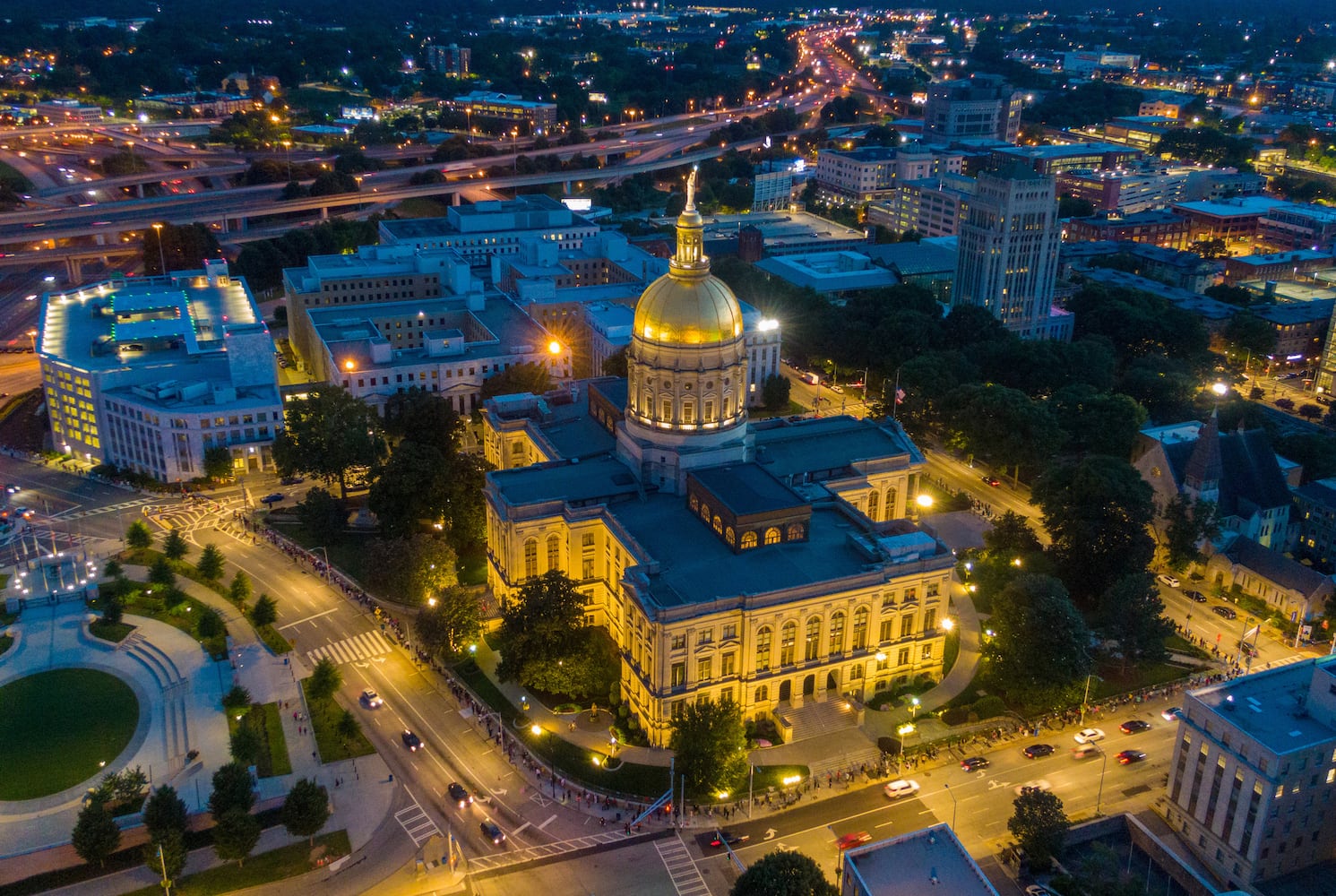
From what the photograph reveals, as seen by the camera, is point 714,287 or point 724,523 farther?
point 714,287

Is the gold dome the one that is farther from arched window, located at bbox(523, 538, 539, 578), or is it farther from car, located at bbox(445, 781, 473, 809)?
car, located at bbox(445, 781, 473, 809)

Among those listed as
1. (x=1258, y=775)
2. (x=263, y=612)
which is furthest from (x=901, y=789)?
(x=263, y=612)

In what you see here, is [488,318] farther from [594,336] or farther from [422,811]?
[422,811]

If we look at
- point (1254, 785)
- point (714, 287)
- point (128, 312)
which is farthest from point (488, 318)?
point (1254, 785)

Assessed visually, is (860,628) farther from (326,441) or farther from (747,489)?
(326,441)

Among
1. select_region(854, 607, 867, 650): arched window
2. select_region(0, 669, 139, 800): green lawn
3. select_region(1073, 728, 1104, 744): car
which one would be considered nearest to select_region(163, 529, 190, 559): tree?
select_region(0, 669, 139, 800): green lawn

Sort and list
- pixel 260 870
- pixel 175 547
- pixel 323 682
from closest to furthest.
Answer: pixel 260 870
pixel 323 682
pixel 175 547
